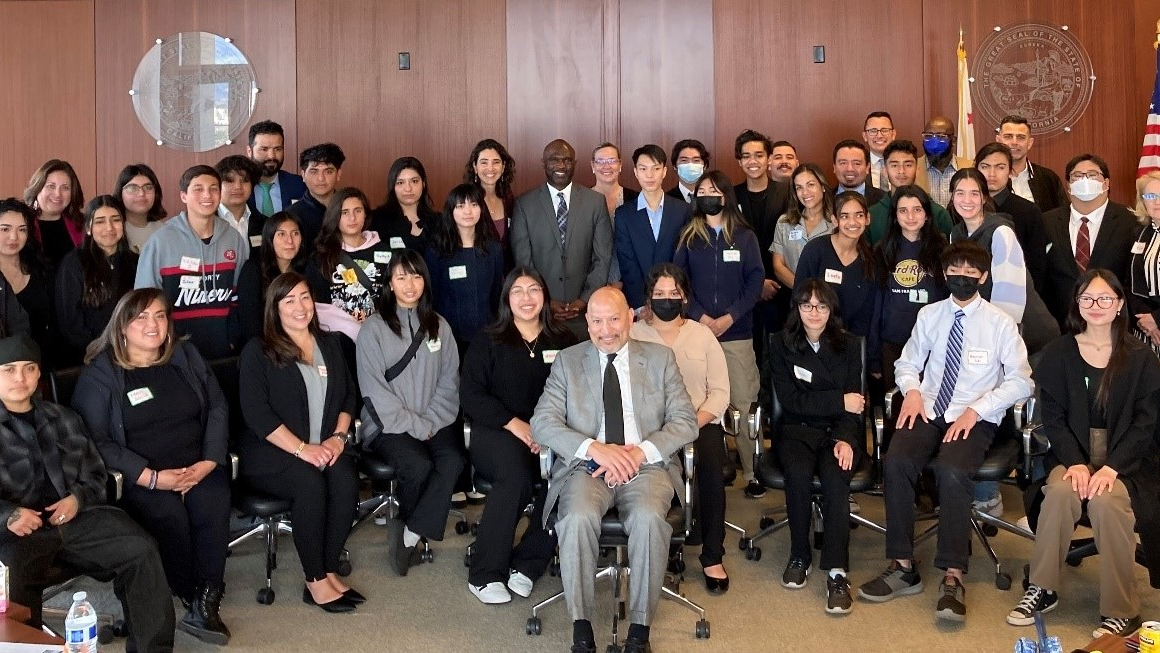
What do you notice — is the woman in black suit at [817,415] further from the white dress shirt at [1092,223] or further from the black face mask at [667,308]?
the white dress shirt at [1092,223]

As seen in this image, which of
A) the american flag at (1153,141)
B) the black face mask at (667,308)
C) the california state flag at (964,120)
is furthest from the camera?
the california state flag at (964,120)

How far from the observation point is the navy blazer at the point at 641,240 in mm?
5742

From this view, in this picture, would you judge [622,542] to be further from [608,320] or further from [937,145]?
[937,145]

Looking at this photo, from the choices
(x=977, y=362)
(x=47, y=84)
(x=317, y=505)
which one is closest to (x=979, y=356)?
(x=977, y=362)

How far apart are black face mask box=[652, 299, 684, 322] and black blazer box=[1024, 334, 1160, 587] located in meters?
1.50

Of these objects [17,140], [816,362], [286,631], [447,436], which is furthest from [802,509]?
[17,140]

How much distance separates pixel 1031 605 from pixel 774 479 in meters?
1.11

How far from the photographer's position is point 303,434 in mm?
4684

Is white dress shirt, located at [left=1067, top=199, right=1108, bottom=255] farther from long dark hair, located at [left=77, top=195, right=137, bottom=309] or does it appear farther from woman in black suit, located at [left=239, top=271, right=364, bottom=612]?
long dark hair, located at [left=77, top=195, right=137, bottom=309]

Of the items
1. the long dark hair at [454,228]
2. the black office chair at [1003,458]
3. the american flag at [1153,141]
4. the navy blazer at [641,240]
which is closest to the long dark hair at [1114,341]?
the black office chair at [1003,458]

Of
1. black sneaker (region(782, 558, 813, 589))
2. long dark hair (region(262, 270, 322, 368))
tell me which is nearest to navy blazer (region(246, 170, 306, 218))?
long dark hair (region(262, 270, 322, 368))

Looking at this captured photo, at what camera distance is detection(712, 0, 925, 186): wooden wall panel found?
761cm

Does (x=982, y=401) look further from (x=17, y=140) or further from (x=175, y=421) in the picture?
(x=17, y=140)

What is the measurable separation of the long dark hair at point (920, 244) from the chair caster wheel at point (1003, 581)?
1.43 m
